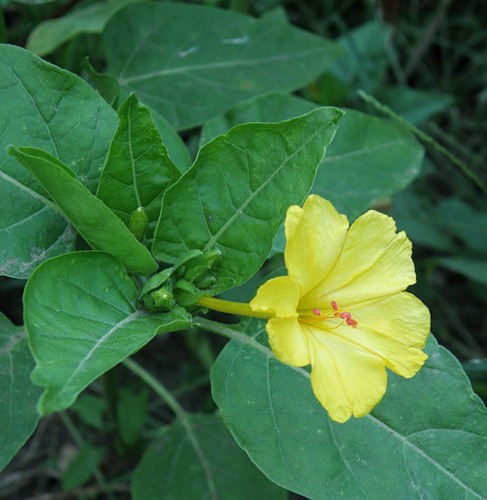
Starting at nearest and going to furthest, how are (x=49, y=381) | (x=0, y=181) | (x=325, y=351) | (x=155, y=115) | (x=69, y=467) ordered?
(x=49, y=381)
(x=325, y=351)
(x=0, y=181)
(x=155, y=115)
(x=69, y=467)

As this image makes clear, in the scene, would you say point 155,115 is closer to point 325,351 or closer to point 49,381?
point 325,351

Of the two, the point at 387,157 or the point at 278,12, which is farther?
the point at 278,12

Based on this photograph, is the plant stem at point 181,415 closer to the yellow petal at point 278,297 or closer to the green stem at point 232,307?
the green stem at point 232,307

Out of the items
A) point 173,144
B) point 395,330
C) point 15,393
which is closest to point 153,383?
point 15,393

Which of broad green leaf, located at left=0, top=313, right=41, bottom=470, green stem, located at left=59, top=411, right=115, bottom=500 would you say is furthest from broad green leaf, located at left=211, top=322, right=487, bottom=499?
green stem, located at left=59, top=411, right=115, bottom=500

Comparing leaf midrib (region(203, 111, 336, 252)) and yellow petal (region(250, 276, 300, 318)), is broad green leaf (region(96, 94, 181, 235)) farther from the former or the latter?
yellow petal (region(250, 276, 300, 318))

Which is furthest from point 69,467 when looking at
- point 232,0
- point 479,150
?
point 479,150

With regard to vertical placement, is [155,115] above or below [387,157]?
above

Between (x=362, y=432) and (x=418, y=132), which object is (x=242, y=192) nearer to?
(x=362, y=432)
